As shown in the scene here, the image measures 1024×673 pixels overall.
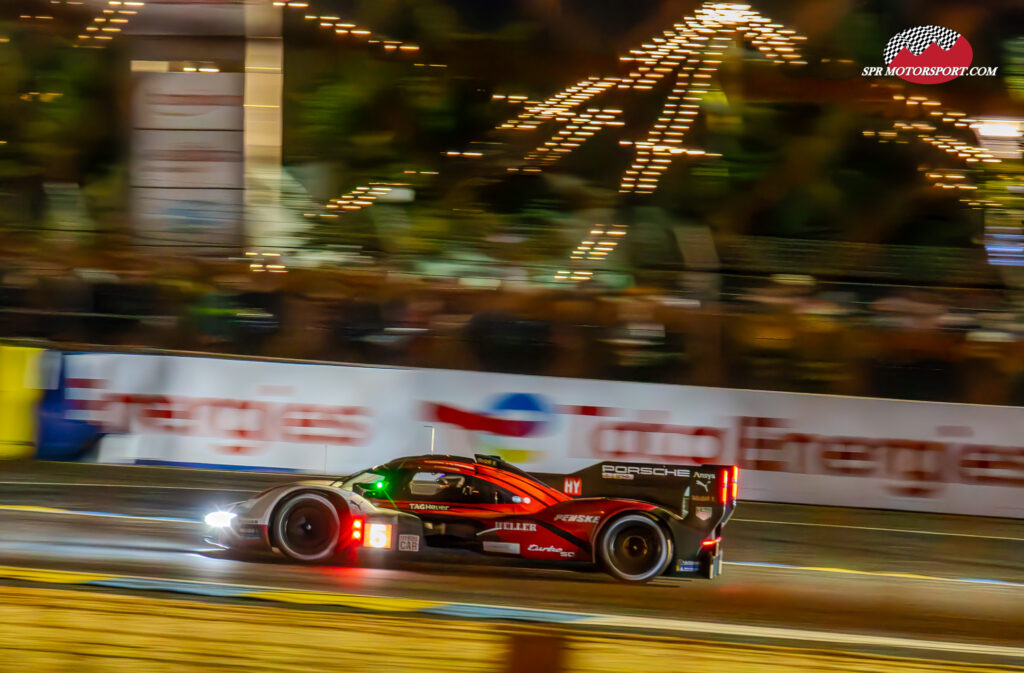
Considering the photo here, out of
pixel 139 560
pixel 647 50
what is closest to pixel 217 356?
pixel 139 560

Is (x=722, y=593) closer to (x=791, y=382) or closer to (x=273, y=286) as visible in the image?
(x=791, y=382)

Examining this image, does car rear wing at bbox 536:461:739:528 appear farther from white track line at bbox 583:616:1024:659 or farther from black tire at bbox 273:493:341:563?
black tire at bbox 273:493:341:563

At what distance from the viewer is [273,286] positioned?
1420 cm

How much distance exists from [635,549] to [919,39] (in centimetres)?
1434

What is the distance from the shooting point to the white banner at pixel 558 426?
38.1ft

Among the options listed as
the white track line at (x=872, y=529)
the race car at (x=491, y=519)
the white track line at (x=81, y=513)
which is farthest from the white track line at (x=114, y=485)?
the white track line at (x=872, y=529)

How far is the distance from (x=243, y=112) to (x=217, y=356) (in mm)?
6878

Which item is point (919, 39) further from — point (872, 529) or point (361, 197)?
point (872, 529)

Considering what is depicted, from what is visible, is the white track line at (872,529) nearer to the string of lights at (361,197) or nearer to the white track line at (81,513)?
the white track line at (81,513)

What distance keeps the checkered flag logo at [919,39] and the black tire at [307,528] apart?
14.3 m

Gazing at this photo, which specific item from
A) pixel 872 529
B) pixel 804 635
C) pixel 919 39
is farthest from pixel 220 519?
pixel 919 39

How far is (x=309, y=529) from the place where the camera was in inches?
287

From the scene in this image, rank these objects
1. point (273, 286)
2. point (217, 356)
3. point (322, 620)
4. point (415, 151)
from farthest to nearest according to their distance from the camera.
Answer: point (415, 151), point (273, 286), point (217, 356), point (322, 620)

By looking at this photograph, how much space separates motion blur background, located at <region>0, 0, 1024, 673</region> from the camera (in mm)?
6227
